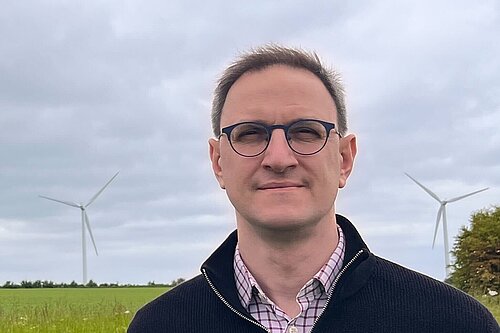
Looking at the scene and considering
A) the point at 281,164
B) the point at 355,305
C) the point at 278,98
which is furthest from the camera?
the point at 355,305

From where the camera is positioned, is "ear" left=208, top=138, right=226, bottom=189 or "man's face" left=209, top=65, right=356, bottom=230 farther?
"ear" left=208, top=138, right=226, bottom=189

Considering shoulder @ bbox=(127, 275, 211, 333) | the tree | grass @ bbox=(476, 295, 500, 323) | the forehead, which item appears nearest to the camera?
the forehead

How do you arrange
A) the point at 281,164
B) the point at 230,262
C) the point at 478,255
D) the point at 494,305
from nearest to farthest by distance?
the point at 281,164 → the point at 230,262 → the point at 494,305 → the point at 478,255

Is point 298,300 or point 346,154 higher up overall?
point 346,154

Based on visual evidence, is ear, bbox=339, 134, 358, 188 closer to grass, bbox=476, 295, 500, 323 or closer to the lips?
the lips

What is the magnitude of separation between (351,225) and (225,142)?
71 cm

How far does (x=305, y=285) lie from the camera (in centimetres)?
319

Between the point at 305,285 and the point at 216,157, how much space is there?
0.59 meters

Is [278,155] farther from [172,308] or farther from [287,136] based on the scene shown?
[172,308]

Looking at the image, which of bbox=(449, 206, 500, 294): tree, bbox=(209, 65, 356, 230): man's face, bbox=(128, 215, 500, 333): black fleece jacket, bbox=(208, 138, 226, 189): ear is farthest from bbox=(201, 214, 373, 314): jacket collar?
bbox=(449, 206, 500, 294): tree

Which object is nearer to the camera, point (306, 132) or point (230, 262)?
point (306, 132)

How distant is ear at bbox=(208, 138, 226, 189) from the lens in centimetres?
327

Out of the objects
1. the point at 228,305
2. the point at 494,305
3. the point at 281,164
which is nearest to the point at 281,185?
the point at 281,164

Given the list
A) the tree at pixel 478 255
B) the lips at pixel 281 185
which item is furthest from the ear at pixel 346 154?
the tree at pixel 478 255
